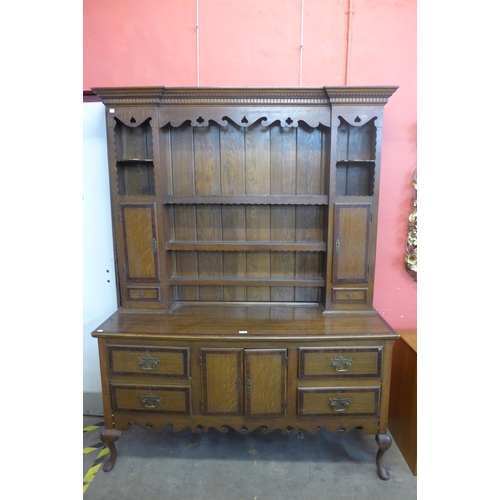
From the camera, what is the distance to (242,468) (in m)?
1.80

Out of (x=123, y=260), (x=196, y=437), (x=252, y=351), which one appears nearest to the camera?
(x=252, y=351)

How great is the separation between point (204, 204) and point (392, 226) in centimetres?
123

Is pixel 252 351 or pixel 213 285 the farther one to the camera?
pixel 213 285

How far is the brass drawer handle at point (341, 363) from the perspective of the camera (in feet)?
5.37

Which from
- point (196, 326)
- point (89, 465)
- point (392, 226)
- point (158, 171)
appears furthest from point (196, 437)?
point (392, 226)

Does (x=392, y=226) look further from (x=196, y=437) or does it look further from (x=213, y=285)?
(x=196, y=437)

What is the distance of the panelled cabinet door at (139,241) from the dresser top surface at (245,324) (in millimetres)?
245

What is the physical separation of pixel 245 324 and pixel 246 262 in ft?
1.48

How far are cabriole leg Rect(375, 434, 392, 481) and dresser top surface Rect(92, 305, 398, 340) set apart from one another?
564mm

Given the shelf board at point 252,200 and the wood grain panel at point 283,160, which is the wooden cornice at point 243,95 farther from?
the shelf board at point 252,200

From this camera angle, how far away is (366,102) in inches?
67.2

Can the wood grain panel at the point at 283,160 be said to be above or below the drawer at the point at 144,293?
above

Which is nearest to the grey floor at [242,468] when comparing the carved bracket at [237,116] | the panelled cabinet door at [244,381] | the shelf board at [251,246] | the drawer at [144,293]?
the panelled cabinet door at [244,381]

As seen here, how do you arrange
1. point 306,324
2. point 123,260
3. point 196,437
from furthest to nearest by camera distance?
point 196,437 < point 123,260 < point 306,324
